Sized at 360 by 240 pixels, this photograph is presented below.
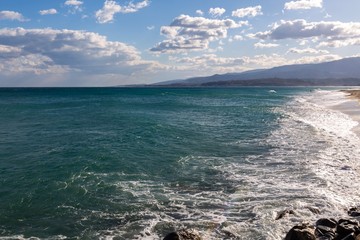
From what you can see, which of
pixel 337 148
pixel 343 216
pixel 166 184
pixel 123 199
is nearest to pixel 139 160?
pixel 166 184

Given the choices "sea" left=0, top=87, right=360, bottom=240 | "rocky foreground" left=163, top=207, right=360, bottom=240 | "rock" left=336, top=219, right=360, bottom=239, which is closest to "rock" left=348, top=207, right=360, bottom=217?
"sea" left=0, top=87, right=360, bottom=240

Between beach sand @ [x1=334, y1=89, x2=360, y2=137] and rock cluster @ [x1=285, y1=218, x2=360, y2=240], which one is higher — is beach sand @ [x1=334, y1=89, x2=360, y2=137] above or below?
below

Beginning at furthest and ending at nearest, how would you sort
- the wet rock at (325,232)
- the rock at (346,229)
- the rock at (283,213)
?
the rock at (283,213) → the wet rock at (325,232) → the rock at (346,229)

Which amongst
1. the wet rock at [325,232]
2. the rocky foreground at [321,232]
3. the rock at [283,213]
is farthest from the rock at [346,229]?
the rock at [283,213]

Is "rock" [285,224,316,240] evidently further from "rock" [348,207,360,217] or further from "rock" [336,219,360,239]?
"rock" [348,207,360,217]

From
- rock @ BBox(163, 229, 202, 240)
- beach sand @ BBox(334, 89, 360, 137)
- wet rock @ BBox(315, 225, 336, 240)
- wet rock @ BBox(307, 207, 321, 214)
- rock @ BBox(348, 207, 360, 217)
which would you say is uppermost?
rock @ BBox(163, 229, 202, 240)

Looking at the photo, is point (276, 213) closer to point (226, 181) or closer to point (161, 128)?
point (226, 181)

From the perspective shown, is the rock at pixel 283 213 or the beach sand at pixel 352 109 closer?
the rock at pixel 283 213

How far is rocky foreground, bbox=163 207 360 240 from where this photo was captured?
11867mm

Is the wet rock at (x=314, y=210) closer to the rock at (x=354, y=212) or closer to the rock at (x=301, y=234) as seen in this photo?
the rock at (x=354, y=212)

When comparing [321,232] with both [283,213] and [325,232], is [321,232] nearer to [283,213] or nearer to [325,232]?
[325,232]

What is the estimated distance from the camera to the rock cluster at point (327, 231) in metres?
11.8

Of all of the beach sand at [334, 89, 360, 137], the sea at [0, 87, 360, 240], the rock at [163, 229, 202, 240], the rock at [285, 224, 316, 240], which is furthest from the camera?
the beach sand at [334, 89, 360, 137]

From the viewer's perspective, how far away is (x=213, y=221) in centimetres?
1473
